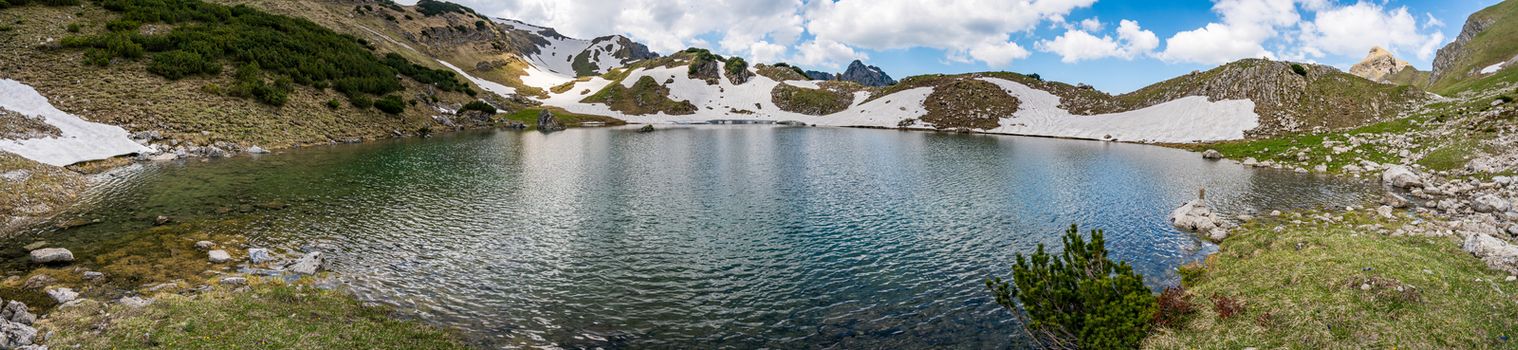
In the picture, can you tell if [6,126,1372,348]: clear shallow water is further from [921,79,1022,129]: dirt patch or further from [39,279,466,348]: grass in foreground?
[921,79,1022,129]: dirt patch

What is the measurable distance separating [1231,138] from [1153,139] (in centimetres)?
916

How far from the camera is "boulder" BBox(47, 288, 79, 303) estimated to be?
1548cm

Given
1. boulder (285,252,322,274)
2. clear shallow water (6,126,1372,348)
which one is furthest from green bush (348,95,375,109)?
boulder (285,252,322,274)

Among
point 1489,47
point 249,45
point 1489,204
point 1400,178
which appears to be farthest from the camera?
point 1489,47

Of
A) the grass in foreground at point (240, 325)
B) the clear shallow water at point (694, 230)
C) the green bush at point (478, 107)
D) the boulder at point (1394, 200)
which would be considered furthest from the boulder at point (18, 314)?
the green bush at point (478, 107)

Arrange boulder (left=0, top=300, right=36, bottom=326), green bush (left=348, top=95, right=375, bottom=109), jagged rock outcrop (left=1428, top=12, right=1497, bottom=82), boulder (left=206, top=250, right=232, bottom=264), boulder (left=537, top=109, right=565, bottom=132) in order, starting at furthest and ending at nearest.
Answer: jagged rock outcrop (left=1428, top=12, right=1497, bottom=82), boulder (left=537, top=109, right=565, bottom=132), green bush (left=348, top=95, right=375, bottom=109), boulder (left=206, top=250, right=232, bottom=264), boulder (left=0, top=300, right=36, bottom=326)

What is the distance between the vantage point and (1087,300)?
472 inches

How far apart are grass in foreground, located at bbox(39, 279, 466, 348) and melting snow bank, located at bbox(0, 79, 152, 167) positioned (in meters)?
39.8

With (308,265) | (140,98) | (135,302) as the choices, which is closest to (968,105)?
(308,265)

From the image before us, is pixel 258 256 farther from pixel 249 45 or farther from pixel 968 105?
pixel 968 105

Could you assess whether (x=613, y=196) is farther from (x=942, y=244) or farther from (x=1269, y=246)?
(x=1269, y=246)

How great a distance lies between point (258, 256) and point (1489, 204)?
2164 inches

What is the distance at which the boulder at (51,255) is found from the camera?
63.6ft

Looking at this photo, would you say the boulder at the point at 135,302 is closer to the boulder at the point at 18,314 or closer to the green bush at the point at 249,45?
the boulder at the point at 18,314
